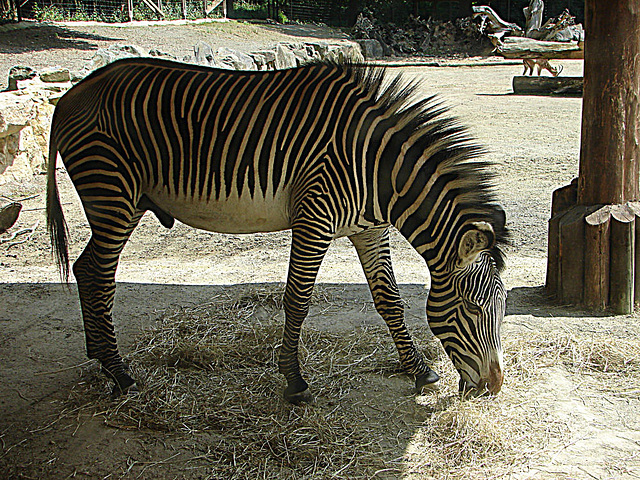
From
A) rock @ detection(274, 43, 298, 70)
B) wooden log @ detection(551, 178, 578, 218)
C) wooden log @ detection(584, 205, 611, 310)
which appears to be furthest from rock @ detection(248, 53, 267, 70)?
wooden log @ detection(584, 205, 611, 310)

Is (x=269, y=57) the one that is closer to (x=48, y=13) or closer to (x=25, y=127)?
(x=48, y=13)

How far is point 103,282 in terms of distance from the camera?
11.6 feet

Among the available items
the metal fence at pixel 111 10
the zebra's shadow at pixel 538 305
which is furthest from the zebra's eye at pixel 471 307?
the metal fence at pixel 111 10

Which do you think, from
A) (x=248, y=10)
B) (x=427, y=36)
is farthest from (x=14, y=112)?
(x=248, y=10)

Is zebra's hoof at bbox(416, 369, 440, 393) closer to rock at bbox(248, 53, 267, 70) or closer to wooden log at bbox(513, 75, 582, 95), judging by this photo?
wooden log at bbox(513, 75, 582, 95)

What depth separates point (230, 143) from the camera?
135 inches

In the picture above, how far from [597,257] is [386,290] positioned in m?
1.87

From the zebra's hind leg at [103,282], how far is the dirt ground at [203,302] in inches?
10.9

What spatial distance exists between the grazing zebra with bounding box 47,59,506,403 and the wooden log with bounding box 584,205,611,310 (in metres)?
1.75

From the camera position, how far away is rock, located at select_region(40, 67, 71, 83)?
368 inches

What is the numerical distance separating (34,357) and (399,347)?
247 centimetres

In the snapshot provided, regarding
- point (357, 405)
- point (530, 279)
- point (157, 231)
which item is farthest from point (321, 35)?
point (357, 405)

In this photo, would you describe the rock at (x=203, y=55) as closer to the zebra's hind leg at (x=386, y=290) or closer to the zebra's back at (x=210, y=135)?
the zebra's back at (x=210, y=135)

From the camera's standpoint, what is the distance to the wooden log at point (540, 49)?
651 inches
